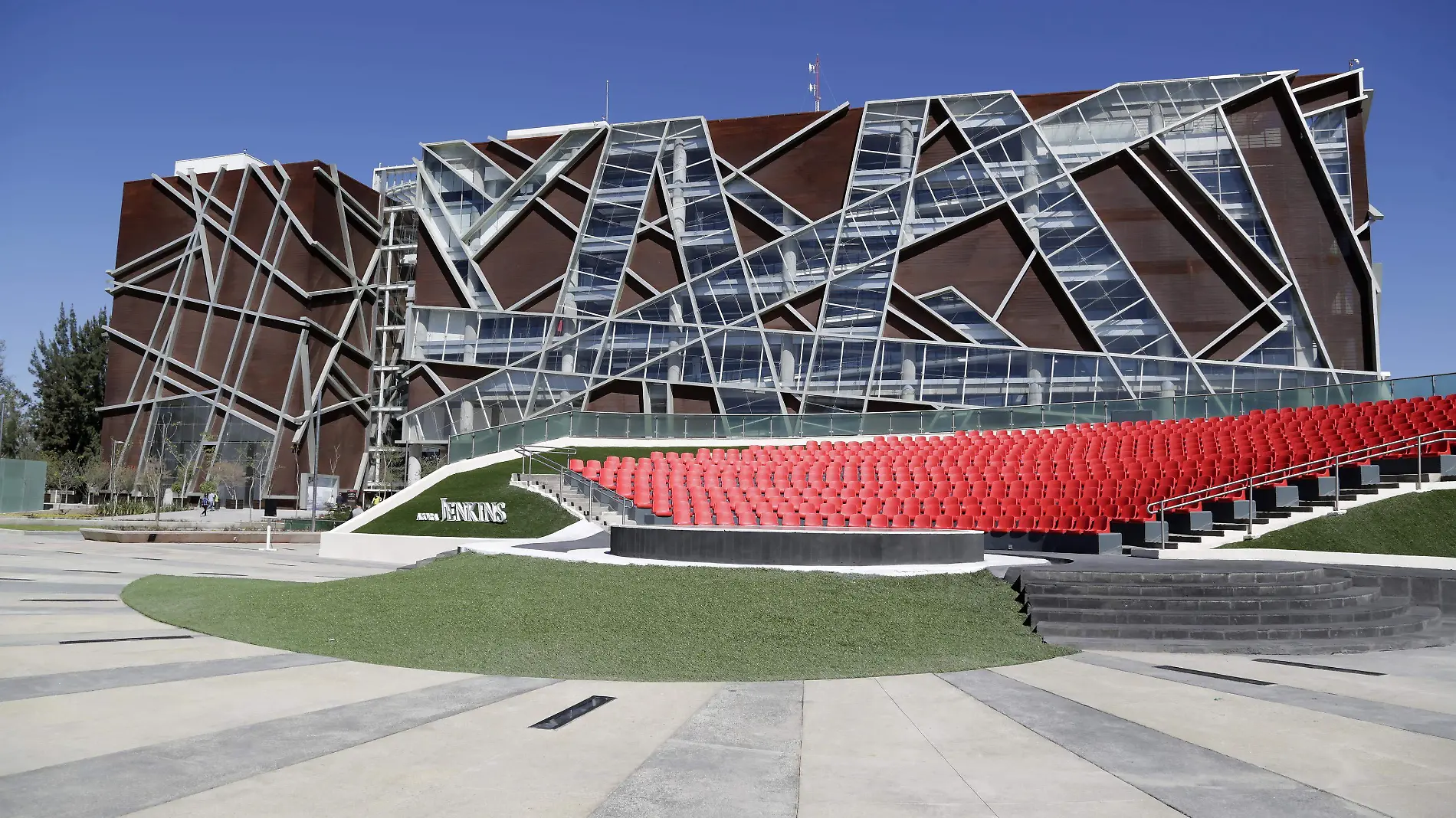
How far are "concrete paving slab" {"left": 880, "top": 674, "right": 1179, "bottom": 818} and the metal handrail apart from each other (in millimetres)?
14604

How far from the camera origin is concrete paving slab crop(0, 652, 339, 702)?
8.38m

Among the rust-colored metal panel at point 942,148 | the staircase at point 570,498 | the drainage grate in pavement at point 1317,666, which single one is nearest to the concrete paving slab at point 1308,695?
the drainage grate in pavement at point 1317,666

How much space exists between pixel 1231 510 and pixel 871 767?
17863 mm

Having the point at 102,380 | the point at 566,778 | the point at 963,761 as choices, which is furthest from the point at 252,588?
the point at 102,380

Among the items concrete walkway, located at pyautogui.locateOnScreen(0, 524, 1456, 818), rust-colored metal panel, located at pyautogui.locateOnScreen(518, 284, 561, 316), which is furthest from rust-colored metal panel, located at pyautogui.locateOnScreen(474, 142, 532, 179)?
concrete walkway, located at pyautogui.locateOnScreen(0, 524, 1456, 818)

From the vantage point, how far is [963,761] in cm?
704

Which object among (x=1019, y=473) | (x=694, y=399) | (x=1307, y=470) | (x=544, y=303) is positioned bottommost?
(x=1019, y=473)

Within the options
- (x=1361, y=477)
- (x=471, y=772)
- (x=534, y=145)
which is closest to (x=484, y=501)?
(x=1361, y=477)

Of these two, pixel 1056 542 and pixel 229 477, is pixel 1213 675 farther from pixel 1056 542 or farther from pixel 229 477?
pixel 229 477

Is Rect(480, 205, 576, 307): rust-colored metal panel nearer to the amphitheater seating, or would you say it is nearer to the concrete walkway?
the amphitheater seating

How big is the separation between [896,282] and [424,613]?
39.5 metres

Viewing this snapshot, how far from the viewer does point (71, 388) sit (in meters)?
74.6

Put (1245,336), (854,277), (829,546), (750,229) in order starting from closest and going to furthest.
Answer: (829,546), (1245,336), (854,277), (750,229)

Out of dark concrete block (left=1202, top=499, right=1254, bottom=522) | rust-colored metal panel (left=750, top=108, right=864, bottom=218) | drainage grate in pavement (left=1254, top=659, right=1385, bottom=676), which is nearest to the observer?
drainage grate in pavement (left=1254, top=659, right=1385, bottom=676)
